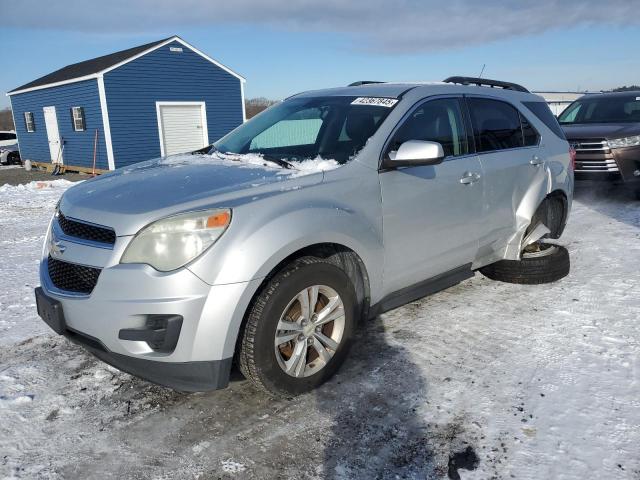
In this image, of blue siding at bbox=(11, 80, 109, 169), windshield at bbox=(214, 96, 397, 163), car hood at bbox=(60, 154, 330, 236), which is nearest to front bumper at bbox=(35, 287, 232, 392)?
car hood at bbox=(60, 154, 330, 236)

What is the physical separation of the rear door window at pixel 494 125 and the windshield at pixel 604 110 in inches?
244

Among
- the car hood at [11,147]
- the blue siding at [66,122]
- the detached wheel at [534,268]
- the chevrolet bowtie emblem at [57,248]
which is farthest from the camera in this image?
the car hood at [11,147]

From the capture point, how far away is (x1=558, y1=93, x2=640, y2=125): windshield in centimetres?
945

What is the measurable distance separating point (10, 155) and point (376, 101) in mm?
27843

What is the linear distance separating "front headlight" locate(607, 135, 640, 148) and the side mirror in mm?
6527

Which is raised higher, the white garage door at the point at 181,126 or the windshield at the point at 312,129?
the windshield at the point at 312,129

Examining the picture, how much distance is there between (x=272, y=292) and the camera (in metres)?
2.66

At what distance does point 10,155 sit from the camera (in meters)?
25.9

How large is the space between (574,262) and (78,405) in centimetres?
498

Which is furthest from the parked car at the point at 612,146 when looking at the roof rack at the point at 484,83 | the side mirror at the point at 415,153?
the side mirror at the point at 415,153

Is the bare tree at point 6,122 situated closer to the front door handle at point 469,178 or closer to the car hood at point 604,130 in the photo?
the car hood at point 604,130

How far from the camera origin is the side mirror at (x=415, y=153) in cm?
315

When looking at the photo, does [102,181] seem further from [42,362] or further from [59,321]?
[42,362]

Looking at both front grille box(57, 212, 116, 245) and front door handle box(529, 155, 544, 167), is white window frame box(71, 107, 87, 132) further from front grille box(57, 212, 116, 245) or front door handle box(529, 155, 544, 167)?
front door handle box(529, 155, 544, 167)
